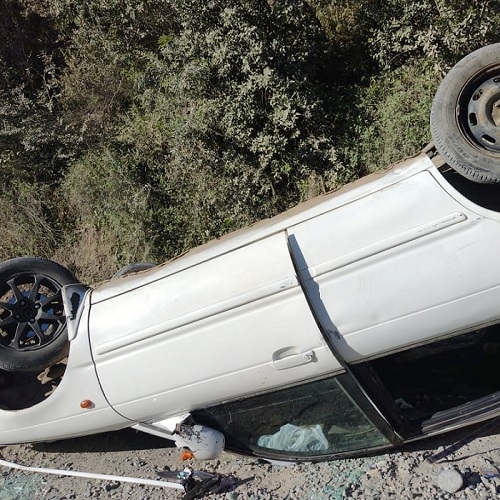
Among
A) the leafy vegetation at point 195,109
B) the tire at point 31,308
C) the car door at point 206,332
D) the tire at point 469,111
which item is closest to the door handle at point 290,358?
the car door at point 206,332

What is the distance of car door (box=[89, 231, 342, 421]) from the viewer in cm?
367

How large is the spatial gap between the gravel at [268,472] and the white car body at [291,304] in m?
0.49

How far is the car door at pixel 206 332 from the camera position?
3.67 m

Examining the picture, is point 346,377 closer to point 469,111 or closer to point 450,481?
point 450,481

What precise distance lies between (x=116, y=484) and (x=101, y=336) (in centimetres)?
135

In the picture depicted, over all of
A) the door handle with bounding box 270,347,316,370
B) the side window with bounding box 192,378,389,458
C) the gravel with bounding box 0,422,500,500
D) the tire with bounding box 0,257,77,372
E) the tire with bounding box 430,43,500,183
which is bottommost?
the gravel with bounding box 0,422,500,500

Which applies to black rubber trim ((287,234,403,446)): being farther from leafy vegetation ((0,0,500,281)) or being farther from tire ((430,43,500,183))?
leafy vegetation ((0,0,500,281))

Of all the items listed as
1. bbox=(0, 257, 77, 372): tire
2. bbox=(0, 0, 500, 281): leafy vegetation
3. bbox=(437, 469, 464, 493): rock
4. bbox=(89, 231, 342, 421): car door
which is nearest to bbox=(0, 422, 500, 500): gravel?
bbox=(437, 469, 464, 493): rock

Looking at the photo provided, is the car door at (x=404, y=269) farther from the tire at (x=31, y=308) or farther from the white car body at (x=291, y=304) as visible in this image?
the tire at (x=31, y=308)

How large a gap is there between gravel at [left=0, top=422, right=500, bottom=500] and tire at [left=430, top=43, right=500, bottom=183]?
201cm

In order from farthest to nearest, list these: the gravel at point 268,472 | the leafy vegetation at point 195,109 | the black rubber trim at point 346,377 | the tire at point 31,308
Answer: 1. the leafy vegetation at point 195,109
2. the tire at point 31,308
3. the gravel at point 268,472
4. the black rubber trim at point 346,377

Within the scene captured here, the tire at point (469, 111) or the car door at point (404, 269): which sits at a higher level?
the tire at point (469, 111)

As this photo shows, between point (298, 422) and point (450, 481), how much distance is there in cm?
109

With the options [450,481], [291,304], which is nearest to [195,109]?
[291,304]
